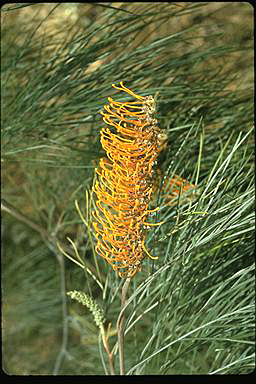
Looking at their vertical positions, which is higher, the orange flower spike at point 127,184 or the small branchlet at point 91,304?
the orange flower spike at point 127,184

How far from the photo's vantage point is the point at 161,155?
32 centimetres

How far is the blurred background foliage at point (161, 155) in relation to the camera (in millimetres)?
311

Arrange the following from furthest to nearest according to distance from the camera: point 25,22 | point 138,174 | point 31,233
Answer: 1. point 31,233
2. point 25,22
3. point 138,174

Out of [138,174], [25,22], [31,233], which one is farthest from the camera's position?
[31,233]

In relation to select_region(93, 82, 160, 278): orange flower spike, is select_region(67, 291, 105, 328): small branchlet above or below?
below

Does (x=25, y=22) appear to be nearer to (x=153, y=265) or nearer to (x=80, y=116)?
(x=80, y=116)

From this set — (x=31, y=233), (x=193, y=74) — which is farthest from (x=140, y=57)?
(x=31, y=233)

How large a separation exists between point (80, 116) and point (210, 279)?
4.8 inches

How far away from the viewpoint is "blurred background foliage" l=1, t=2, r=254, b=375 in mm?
311

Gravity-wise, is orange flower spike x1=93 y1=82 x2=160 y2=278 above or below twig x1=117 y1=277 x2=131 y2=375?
above

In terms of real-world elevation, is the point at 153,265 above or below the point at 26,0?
below

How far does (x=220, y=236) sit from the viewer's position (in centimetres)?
31

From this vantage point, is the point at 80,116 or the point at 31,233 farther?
the point at 31,233

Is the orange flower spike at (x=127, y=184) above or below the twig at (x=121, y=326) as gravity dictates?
above
